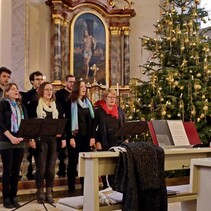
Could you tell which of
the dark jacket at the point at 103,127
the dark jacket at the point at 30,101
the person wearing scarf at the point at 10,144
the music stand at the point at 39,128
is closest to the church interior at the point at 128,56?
the person wearing scarf at the point at 10,144

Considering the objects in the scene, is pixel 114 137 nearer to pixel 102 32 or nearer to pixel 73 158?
pixel 73 158

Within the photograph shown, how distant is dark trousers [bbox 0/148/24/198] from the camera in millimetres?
4602

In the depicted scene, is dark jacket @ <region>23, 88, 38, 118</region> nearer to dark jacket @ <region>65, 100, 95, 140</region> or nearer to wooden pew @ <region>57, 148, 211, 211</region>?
dark jacket @ <region>65, 100, 95, 140</region>

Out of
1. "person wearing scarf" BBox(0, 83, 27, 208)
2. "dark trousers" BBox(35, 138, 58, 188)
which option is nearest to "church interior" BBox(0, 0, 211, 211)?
"person wearing scarf" BBox(0, 83, 27, 208)

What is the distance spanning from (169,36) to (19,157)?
3.59 meters

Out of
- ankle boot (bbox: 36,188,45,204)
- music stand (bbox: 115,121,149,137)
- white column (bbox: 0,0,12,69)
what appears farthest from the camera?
white column (bbox: 0,0,12,69)

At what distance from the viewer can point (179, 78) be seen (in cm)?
662

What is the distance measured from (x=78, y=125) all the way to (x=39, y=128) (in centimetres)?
101

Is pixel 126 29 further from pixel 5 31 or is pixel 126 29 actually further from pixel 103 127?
pixel 103 127

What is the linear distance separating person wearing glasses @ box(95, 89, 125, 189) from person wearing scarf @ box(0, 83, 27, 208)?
1.04 metres

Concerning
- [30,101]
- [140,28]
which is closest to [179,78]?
[30,101]

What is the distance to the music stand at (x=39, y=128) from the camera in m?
4.20

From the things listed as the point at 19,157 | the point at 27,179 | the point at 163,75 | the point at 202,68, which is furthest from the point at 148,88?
the point at 19,157

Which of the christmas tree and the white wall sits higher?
the white wall
